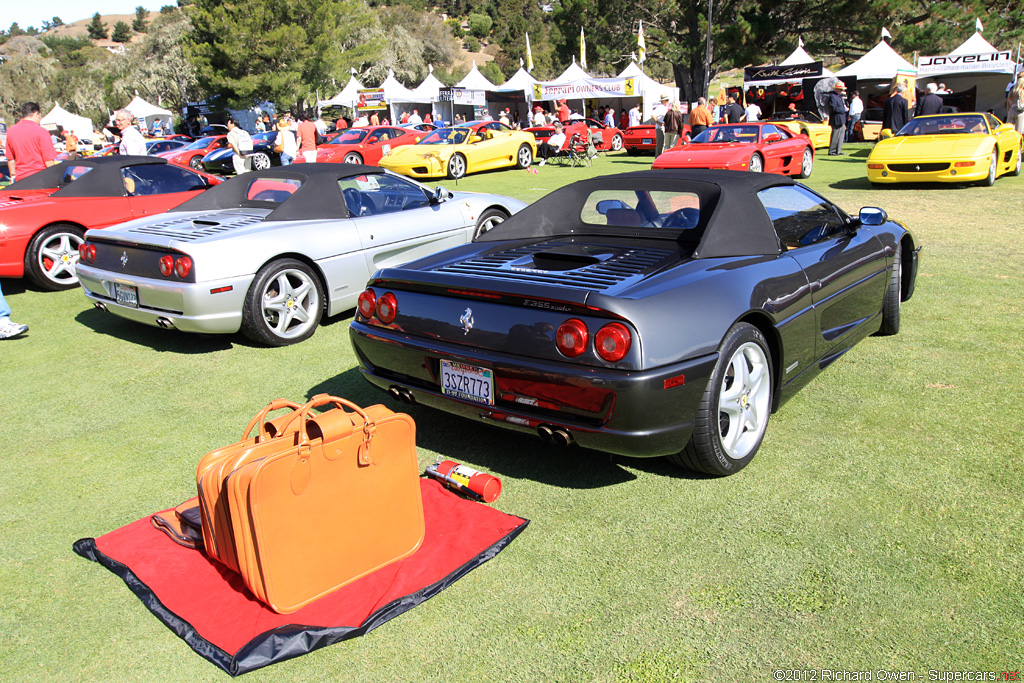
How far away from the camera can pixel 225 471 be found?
98.7 inches

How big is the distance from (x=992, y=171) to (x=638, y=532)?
12.7 meters

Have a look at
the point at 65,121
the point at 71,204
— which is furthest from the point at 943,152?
the point at 65,121

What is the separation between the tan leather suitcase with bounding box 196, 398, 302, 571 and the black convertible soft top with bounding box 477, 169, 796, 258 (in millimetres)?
2048

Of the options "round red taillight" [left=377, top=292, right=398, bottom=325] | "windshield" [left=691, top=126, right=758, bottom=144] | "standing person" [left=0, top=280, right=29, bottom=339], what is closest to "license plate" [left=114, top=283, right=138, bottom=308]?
"standing person" [left=0, top=280, right=29, bottom=339]

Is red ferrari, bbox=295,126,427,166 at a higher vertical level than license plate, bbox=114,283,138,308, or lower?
higher

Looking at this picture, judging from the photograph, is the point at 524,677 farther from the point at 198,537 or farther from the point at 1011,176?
the point at 1011,176

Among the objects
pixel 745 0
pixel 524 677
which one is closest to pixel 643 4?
pixel 745 0

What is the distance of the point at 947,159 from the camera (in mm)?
12172

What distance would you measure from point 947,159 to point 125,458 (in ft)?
42.1

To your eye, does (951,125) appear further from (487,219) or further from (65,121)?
(65,121)

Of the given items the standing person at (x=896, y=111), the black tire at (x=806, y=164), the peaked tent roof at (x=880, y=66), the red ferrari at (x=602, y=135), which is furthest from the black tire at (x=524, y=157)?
the peaked tent roof at (x=880, y=66)

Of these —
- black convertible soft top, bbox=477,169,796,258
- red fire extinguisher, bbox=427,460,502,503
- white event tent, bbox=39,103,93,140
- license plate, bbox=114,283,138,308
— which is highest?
white event tent, bbox=39,103,93,140

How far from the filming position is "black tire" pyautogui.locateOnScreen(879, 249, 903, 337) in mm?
5023

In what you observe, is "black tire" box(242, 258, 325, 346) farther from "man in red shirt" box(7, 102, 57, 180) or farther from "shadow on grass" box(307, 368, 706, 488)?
"man in red shirt" box(7, 102, 57, 180)
